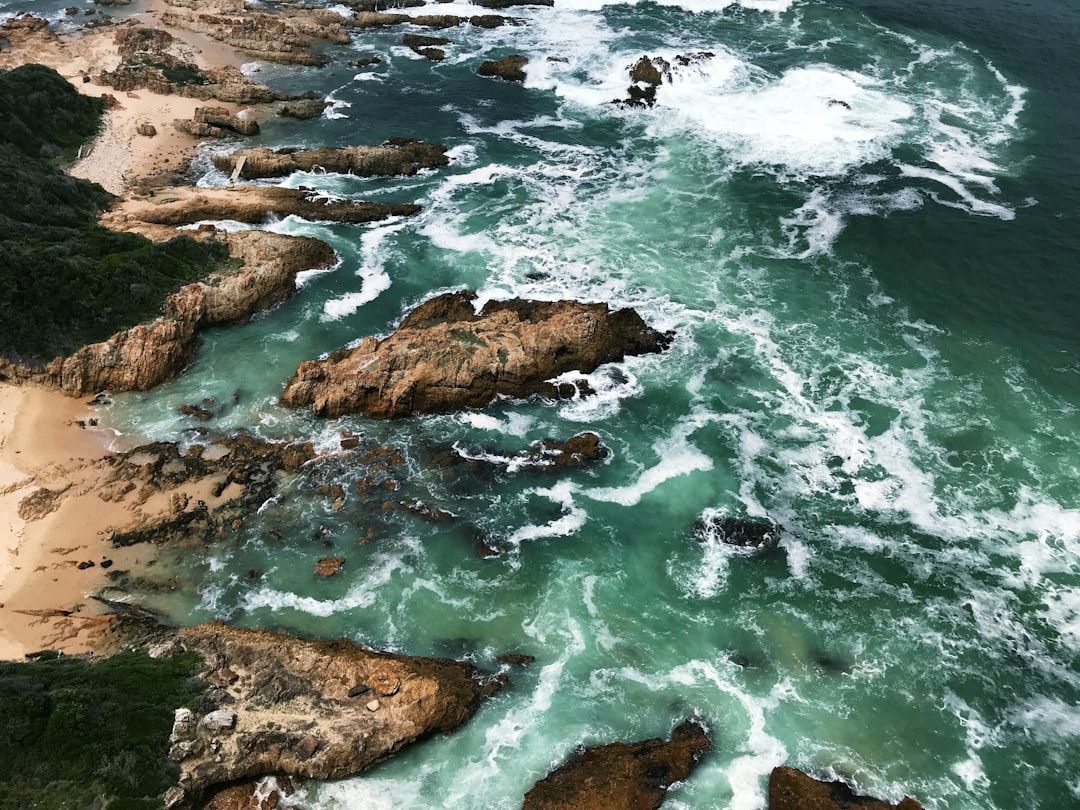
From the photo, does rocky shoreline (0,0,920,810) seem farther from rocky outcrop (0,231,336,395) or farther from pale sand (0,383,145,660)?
pale sand (0,383,145,660)

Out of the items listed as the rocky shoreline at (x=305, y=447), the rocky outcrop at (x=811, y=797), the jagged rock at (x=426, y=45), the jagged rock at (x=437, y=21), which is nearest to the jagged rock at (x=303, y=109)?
the rocky shoreline at (x=305, y=447)

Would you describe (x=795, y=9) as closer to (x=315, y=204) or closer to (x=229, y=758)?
(x=315, y=204)

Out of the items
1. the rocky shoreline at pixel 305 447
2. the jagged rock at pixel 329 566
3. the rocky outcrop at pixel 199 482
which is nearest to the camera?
the rocky shoreline at pixel 305 447

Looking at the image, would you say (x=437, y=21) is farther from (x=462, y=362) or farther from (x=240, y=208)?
(x=462, y=362)

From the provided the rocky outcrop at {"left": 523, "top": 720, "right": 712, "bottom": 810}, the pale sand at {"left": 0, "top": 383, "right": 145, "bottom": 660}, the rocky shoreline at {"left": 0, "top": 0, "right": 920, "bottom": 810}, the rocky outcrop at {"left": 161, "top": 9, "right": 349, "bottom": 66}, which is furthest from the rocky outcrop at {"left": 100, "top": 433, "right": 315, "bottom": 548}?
the rocky outcrop at {"left": 161, "top": 9, "right": 349, "bottom": 66}

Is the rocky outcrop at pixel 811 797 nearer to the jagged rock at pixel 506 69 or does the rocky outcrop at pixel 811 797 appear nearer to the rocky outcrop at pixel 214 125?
the rocky outcrop at pixel 214 125

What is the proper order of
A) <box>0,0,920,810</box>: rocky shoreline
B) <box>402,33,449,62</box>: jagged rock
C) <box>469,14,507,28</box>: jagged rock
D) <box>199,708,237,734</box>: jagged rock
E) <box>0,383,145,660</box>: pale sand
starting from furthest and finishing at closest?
<box>469,14,507,28</box>: jagged rock
<box>402,33,449,62</box>: jagged rock
<box>0,383,145,660</box>: pale sand
<box>0,0,920,810</box>: rocky shoreline
<box>199,708,237,734</box>: jagged rock

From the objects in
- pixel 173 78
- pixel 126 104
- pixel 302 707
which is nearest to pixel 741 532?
pixel 302 707
